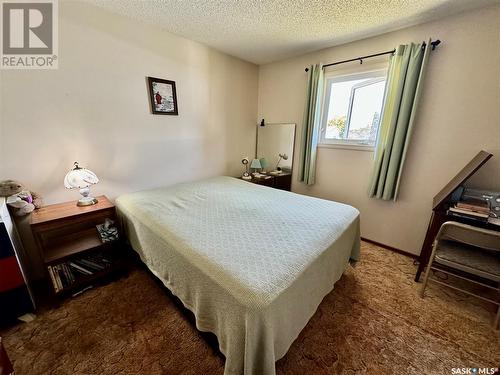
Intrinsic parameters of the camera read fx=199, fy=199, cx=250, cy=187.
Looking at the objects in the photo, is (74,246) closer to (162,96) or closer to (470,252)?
(162,96)

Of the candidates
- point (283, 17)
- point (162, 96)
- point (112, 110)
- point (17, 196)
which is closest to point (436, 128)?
point (283, 17)

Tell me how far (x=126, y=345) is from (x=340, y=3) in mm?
2991

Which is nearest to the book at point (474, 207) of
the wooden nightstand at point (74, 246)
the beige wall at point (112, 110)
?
the beige wall at point (112, 110)

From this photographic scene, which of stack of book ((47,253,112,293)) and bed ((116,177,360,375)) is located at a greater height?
Answer: bed ((116,177,360,375))

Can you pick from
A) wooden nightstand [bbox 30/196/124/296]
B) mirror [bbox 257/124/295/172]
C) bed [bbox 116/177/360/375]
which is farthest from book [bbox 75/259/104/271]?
mirror [bbox 257/124/295/172]

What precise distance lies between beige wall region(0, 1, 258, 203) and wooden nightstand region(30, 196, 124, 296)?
331mm

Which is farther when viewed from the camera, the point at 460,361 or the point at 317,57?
the point at 317,57

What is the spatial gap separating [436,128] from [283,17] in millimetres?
1828

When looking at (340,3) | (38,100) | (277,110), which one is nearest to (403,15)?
(340,3)

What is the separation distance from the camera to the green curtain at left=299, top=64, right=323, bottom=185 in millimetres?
2576

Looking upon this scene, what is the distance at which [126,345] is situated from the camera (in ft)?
4.16

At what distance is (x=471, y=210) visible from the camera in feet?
5.19

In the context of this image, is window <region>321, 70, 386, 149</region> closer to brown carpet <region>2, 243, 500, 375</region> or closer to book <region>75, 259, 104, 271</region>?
brown carpet <region>2, 243, 500, 375</region>

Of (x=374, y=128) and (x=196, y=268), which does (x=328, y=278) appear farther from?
(x=374, y=128)
